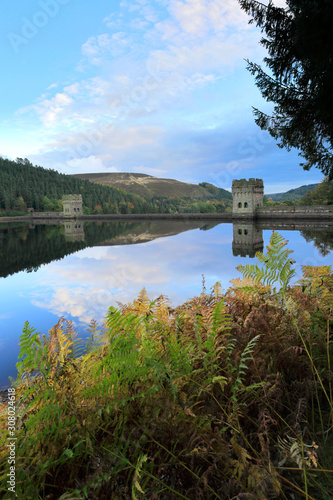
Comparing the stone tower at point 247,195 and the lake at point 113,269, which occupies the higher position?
the stone tower at point 247,195

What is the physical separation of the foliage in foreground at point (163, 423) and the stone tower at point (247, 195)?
6119 cm

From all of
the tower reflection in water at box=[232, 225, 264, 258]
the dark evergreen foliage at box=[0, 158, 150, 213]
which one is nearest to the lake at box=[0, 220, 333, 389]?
the tower reflection in water at box=[232, 225, 264, 258]

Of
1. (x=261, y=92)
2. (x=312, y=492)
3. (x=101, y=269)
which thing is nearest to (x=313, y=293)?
(x=312, y=492)

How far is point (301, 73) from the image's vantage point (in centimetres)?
968

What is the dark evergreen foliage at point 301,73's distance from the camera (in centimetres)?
667

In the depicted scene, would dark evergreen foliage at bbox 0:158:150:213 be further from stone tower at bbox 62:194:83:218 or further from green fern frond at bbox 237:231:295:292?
green fern frond at bbox 237:231:295:292

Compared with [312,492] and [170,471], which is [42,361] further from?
[312,492]

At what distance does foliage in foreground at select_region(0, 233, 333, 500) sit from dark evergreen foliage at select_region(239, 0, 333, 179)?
604 cm

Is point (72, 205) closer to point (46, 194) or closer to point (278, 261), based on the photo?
point (46, 194)

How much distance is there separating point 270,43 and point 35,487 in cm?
1211

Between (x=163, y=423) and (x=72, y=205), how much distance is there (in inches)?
4321

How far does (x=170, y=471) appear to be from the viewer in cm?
235

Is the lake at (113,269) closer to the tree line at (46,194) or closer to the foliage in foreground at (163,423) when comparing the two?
the foliage in foreground at (163,423)

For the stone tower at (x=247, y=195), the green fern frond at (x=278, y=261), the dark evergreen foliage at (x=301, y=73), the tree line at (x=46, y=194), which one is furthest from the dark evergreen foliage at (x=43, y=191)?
the green fern frond at (x=278, y=261)
